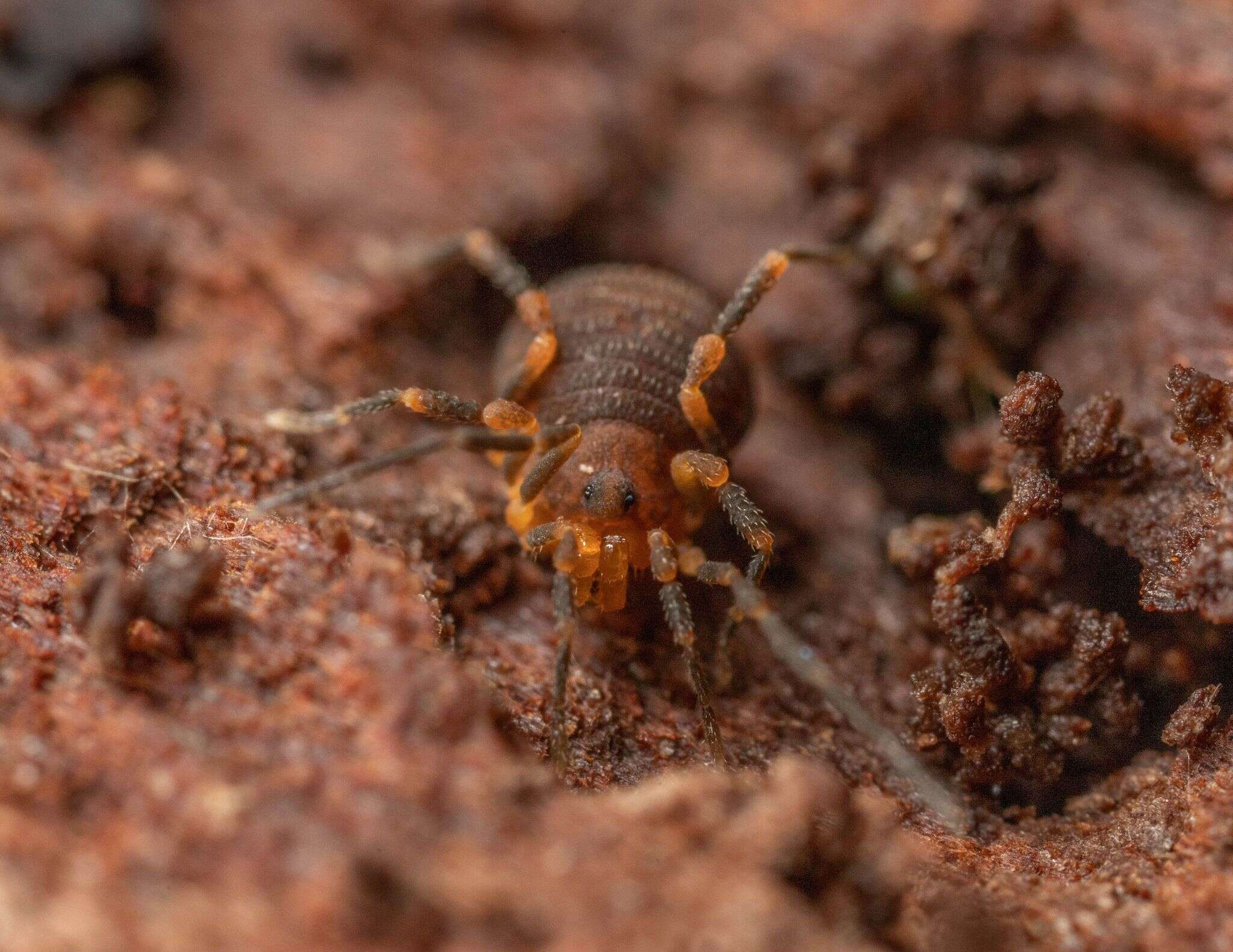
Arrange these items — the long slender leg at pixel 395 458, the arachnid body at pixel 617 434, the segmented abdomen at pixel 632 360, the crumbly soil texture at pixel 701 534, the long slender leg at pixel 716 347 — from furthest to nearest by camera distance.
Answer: the segmented abdomen at pixel 632 360
the long slender leg at pixel 716 347
the arachnid body at pixel 617 434
the long slender leg at pixel 395 458
the crumbly soil texture at pixel 701 534

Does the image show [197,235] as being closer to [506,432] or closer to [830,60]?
[506,432]

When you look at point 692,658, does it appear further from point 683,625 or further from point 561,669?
point 561,669

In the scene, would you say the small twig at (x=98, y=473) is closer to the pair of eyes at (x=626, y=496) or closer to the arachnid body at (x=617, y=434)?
the arachnid body at (x=617, y=434)

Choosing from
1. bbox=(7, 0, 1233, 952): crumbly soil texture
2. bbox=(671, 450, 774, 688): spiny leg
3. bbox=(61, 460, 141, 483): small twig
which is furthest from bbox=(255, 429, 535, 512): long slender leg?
bbox=(671, 450, 774, 688): spiny leg

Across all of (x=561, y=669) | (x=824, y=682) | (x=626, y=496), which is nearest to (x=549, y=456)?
(x=626, y=496)

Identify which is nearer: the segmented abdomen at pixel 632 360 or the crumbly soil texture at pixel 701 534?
the crumbly soil texture at pixel 701 534

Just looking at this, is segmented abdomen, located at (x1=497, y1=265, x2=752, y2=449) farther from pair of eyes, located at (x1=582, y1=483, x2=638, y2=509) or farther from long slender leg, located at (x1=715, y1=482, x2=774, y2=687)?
long slender leg, located at (x1=715, y1=482, x2=774, y2=687)

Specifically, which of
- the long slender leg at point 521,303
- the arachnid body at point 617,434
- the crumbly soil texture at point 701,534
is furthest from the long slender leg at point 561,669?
the long slender leg at point 521,303
